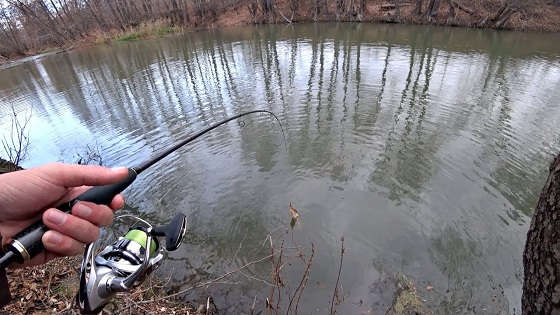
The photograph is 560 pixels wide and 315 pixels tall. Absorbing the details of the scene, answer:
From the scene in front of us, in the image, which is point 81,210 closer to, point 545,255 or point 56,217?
point 56,217

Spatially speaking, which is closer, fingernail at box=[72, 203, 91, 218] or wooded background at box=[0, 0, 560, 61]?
fingernail at box=[72, 203, 91, 218]

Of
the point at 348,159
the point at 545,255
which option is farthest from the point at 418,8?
the point at 545,255

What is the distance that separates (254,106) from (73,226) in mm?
9155

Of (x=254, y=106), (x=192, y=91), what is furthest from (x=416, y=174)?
(x=192, y=91)

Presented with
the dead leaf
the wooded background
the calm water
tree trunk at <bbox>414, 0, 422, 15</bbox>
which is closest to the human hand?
the calm water

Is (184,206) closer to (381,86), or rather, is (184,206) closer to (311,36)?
(381,86)

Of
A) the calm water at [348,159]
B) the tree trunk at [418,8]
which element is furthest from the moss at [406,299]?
the tree trunk at [418,8]

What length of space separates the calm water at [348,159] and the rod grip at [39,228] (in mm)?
3136

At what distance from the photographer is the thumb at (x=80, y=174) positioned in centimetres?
168

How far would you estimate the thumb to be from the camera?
1677 mm

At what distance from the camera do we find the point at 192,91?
41.3 ft

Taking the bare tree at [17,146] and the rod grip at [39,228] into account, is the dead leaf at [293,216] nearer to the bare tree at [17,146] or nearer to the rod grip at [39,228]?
the rod grip at [39,228]

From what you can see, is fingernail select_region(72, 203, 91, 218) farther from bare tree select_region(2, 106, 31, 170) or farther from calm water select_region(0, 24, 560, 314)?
bare tree select_region(2, 106, 31, 170)

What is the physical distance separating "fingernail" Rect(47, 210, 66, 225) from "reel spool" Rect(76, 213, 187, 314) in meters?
0.23
